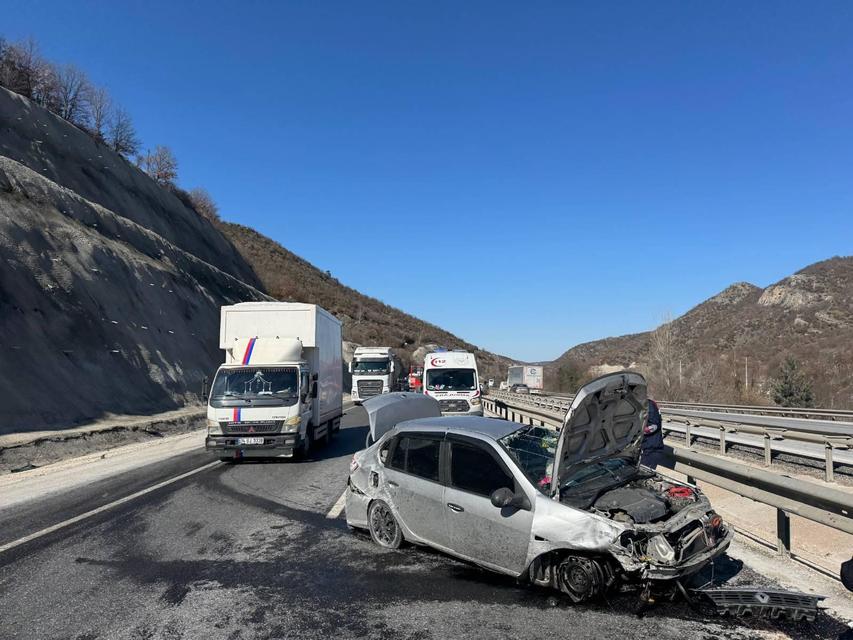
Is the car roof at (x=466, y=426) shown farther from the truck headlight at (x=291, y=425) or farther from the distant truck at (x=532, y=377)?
the distant truck at (x=532, y=377)

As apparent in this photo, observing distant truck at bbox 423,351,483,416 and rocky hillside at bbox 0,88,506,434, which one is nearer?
distant truck at bbox 423,351,483,416

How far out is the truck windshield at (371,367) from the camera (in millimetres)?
32625

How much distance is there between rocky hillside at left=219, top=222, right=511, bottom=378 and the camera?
252 ft

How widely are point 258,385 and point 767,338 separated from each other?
7446 cm

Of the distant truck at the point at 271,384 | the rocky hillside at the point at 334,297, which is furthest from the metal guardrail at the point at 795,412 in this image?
the rocky hillside at the point at 334,297

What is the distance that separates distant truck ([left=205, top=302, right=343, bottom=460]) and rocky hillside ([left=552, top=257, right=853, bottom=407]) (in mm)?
36317

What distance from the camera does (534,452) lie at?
561cm

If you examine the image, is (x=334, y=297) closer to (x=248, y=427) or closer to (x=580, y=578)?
(x=248, y=427)

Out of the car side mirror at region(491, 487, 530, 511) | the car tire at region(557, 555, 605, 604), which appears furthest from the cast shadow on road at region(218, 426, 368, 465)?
the car tire at region(557, 555, 605, 604)

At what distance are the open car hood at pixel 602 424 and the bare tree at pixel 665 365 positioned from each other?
4675cm

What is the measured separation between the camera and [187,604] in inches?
195

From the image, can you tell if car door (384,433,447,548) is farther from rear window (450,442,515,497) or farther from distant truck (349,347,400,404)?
distant truck (349,347,400,404)

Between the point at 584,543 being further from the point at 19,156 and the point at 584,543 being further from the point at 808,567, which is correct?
the point at 19,156

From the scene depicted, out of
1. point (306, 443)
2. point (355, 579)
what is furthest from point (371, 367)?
point (355, 579)
